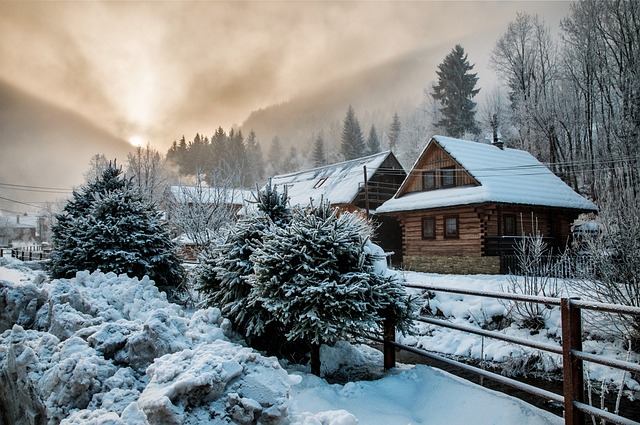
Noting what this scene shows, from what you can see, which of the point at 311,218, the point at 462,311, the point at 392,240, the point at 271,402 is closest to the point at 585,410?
the point at 271,402

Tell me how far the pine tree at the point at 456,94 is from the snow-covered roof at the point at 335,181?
1731 cm

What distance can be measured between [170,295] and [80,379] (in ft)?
21.3

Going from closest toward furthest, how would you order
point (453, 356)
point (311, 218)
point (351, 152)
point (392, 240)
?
1. point (311, 218)
2. point (453, 356)
3. point (392, 240)
4. point (351, 152)

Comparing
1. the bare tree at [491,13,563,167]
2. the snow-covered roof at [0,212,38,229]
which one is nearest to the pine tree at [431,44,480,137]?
the bare tree at [491,13,563,167]

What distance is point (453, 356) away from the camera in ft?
34.0

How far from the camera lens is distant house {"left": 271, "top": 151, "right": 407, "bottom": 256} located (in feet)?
86.8

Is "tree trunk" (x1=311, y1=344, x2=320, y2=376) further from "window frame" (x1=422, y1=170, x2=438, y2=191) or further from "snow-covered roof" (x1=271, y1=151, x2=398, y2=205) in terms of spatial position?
"snow-covered roof" (x1=271, y1=151, x2=398, y2=205)

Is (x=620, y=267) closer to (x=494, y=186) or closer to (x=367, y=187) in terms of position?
(x=494, y=186)

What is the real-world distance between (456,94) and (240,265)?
147ft

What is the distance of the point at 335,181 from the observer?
98.3 feet

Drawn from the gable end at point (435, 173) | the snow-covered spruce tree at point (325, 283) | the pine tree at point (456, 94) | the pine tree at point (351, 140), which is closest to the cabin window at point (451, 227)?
the gable end at point (435, 173)

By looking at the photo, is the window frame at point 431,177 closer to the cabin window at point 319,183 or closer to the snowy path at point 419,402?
the cabin window at point 319,183

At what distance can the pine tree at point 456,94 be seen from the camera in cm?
4312

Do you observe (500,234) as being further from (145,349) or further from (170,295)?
(145,349)
